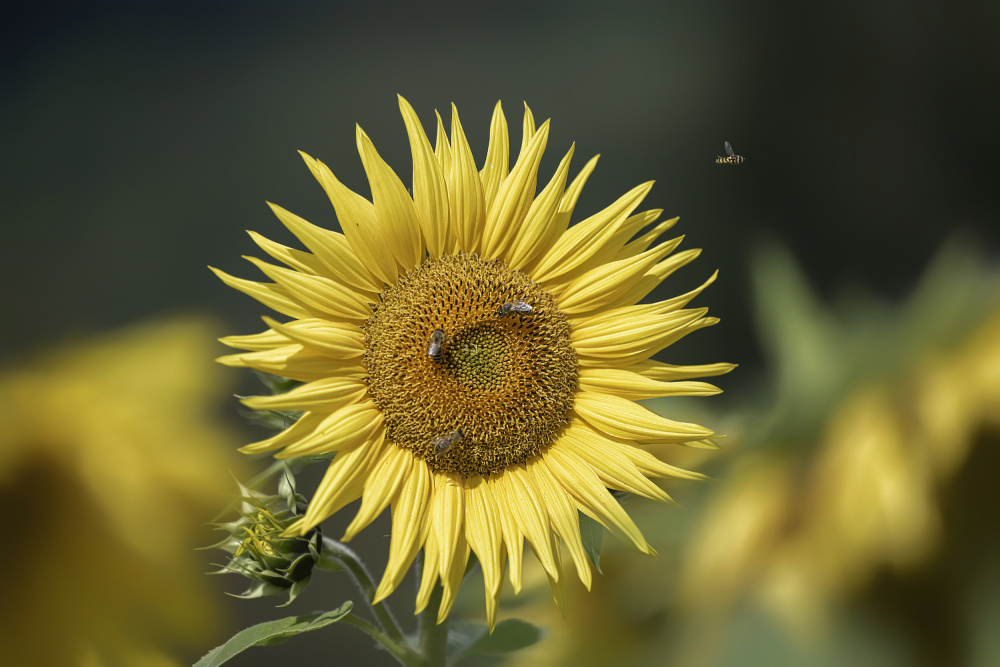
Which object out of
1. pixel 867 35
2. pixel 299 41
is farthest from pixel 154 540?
pixel 867 35

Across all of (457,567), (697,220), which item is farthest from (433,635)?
(697,220)

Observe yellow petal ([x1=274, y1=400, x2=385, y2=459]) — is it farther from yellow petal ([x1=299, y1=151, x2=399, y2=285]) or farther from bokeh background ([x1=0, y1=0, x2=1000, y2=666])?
bokeh background ([x1=0, y1=0, x2=1000, y2=666])

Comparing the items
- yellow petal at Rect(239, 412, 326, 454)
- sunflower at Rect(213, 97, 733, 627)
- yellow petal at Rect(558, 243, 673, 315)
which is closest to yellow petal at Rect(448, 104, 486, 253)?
sunflower at Rect(213, 97, 733, 627)

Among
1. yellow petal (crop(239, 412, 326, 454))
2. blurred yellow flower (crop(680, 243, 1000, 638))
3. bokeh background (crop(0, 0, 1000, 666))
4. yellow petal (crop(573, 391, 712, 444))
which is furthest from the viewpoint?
blurred yellow flower (crop(680, 243, 1000, 638))

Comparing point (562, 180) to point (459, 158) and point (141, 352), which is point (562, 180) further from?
point (141, 352)

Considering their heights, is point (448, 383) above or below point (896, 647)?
above

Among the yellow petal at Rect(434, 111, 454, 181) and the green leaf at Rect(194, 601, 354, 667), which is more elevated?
the yellow petal at Rect(434, 111, 454, 181)

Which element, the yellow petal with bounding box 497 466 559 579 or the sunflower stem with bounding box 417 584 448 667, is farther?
the sunflower stem with bounding box 417 584 448 667
